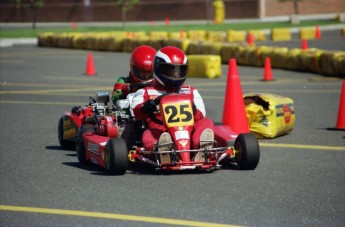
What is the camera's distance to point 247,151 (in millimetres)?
8742

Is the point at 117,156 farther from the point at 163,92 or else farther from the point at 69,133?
the point at 69,133

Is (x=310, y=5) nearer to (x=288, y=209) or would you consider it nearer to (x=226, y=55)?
(x=226, y=55)

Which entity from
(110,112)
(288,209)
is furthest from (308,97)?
(288,209)

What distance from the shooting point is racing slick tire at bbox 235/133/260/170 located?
28.7 ft

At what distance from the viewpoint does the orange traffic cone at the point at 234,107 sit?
1108 cm

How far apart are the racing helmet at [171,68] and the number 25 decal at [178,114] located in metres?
0.41

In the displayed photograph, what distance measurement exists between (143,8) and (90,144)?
57.9 metres

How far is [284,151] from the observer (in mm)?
10320

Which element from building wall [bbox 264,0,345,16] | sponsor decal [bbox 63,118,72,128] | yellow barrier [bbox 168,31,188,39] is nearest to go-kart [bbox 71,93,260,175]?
sponsor decal [bbox 63,118,72,128]

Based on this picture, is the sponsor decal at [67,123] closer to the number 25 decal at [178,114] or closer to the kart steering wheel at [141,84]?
the kart steering wheel at [141,84]

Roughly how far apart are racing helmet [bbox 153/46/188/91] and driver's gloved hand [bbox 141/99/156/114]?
1.20 ft

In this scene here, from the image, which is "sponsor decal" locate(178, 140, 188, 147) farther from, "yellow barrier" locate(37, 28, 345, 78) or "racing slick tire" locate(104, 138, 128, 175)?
"yellow barrier" locate(37, 28, 345, 78)

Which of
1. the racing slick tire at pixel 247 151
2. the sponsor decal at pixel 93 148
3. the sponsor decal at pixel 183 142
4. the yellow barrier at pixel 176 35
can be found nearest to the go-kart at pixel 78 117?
the sponsor decal at pixel 93 148

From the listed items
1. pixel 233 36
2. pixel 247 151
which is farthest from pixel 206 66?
pixel 233 36
